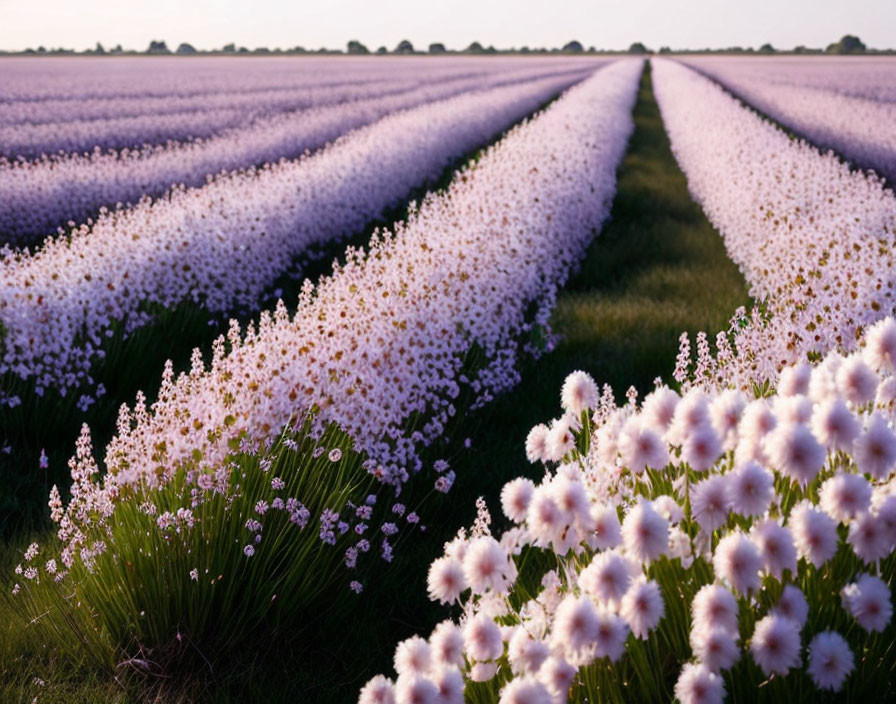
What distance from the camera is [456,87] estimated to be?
35906 mm

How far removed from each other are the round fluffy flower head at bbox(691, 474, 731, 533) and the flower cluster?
5.46ft

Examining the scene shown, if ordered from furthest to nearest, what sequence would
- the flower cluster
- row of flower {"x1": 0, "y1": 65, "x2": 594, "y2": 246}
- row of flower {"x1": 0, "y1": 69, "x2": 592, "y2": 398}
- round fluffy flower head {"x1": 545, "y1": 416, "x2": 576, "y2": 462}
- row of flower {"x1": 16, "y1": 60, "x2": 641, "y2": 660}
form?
row of flower {"x1": 0, "y1": 65, "x2": 594, "y2": 246} → row of flower {"x1": 0, "y1": 69, "x2": 592, "y2": 398} → the flower cluster → row of flower {"x1": 16, "y1": 60, "x2": 641, "y2": 660} → round fluffy flower head {"x1": 545, "y1": 416, "x2": 576, "y2": 462}

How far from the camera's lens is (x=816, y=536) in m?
1.80

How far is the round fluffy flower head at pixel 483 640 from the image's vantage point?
1.94 metres

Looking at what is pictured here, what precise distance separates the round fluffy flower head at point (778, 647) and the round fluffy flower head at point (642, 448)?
1.55ft

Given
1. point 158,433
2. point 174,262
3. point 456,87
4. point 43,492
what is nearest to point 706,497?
point 158,433

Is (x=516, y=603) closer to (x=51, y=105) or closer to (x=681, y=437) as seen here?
(x=681, y=437)

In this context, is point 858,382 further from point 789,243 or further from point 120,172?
point 120,172

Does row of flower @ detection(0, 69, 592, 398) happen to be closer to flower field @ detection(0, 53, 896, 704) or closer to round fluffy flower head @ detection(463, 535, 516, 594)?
flower field @ detection(0, 53, 896, 704)

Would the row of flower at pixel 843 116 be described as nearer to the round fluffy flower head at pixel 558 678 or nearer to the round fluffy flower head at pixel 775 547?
the round fluffy flower head at pixel 775 547

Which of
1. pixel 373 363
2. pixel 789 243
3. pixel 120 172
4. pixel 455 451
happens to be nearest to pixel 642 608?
pixel 373 363

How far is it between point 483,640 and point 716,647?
1.64 feet

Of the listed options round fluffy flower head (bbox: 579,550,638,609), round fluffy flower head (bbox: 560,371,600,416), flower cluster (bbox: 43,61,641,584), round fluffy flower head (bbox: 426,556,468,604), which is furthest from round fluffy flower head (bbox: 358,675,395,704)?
flower cluster (bbox: 43,61,641,584)

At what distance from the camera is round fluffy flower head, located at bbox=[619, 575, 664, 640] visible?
1.79 m
